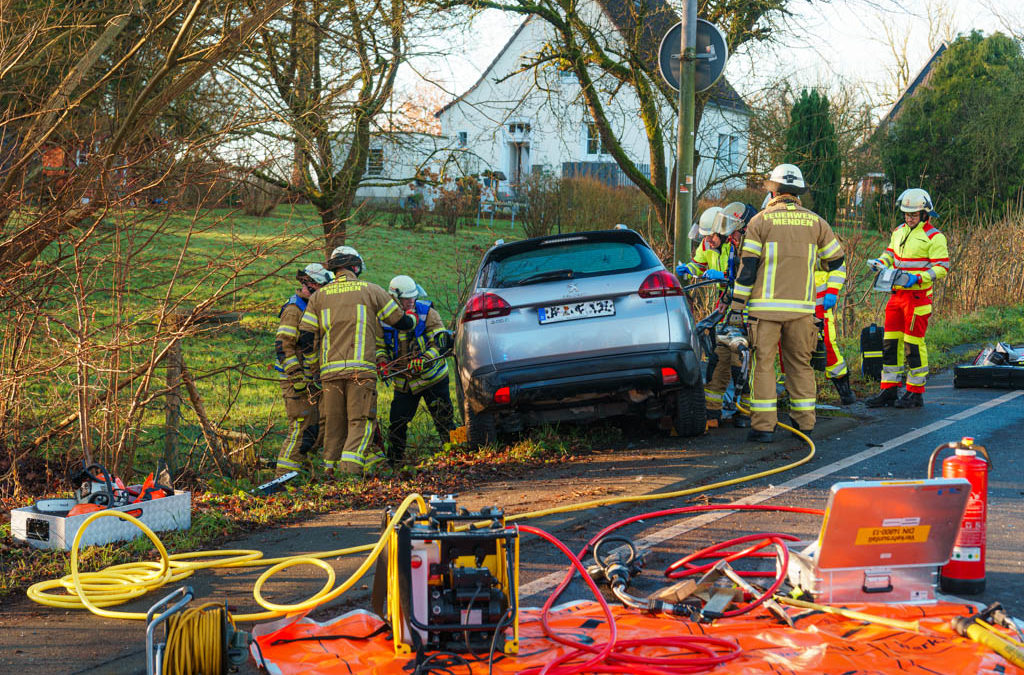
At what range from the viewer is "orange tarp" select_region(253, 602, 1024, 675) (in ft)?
11.4

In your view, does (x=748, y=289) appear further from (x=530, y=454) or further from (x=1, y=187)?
(x=1, y=187)

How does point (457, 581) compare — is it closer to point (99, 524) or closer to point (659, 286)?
point (99, 524)

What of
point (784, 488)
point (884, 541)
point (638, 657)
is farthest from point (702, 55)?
point (638, 657)

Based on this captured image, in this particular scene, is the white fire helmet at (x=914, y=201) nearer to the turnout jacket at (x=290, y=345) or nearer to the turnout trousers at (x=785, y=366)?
the turnout trousers at (x=785, y=366)

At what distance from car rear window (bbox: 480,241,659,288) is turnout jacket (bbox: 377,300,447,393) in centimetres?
172

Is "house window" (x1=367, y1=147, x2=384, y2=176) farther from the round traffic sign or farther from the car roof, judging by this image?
the car roof

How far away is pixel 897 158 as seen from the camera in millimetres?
29609

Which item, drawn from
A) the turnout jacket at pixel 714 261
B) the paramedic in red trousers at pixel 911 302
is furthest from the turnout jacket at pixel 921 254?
the turnout jacket at pixel 714 261

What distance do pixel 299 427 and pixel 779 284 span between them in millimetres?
4731

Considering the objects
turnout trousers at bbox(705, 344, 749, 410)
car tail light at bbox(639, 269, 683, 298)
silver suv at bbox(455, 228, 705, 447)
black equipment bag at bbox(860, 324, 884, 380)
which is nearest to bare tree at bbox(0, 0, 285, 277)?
silver suv at bbox(455, 228, 705, 447)

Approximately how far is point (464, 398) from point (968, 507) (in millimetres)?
3951

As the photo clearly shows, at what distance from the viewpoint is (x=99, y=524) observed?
5.12 meters

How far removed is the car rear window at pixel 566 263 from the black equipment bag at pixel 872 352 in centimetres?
411

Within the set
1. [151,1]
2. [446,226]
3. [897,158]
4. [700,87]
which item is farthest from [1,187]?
[897,158]
